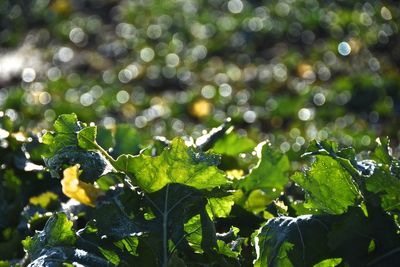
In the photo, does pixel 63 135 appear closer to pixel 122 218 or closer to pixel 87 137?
pixel 87 137

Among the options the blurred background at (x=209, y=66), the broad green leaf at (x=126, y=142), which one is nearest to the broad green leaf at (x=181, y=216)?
the broad green leaf at (x=126, y=142)

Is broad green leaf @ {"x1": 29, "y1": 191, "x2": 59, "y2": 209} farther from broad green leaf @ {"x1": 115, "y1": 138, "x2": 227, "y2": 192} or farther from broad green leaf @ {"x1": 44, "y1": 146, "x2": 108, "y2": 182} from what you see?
broad green leaf @ {"x1": 115, "y1": 138, "x2": 227, "y2": 192}

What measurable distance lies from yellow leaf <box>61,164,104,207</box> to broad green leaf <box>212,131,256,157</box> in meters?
0.35

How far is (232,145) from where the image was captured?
2.37m

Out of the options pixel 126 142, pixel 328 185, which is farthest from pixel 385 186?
pixel 126 142

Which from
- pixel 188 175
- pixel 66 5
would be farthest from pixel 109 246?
pixel 66 5

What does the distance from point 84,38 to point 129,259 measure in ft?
21.0

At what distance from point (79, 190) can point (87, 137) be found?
470mm

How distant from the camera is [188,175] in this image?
1722mm

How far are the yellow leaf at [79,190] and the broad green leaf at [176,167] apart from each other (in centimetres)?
48

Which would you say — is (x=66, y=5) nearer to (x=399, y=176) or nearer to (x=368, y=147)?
(x=368, y=147)

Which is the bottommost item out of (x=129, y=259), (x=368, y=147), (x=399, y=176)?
(x=368, y=147)

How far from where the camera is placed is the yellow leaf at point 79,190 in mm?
2180

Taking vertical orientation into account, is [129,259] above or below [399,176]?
below
